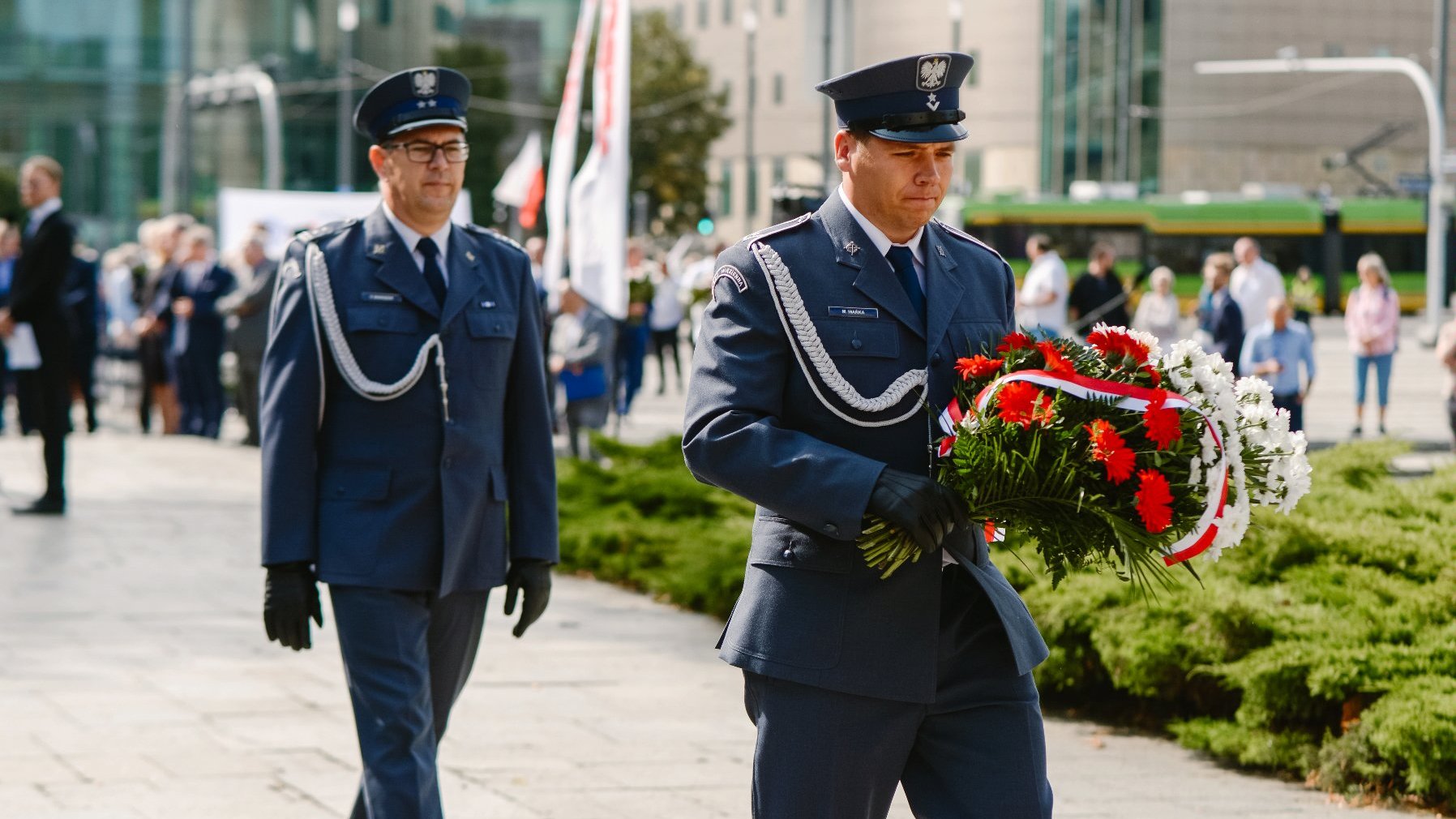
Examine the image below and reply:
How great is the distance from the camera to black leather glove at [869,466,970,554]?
3.18m

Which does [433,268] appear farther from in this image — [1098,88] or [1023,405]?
[1098,88]

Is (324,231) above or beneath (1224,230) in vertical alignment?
above

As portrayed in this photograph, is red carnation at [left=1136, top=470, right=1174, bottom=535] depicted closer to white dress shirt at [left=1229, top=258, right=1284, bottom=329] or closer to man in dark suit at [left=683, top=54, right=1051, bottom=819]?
man in dark suit at [left=683, top=54, right=1051, bottom=819]

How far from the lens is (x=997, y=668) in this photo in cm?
341

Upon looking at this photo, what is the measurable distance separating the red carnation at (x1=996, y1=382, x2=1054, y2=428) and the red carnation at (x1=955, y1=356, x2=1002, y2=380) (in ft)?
0.38

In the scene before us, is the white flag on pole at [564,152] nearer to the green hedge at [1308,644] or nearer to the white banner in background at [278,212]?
the white banner in background at [278,212]

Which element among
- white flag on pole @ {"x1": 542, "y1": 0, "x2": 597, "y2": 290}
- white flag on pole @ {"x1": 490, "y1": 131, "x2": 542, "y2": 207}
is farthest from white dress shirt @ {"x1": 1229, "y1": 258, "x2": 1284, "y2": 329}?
white flag on pole @ {"x1": 542, "y1": 0, "x2": 597, "y2": 290}

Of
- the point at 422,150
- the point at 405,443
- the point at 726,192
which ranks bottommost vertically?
the point at 726,192

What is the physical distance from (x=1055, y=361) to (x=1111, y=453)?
0.22m

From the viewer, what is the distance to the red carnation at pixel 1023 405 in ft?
10.4

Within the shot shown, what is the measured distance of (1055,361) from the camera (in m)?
3.27

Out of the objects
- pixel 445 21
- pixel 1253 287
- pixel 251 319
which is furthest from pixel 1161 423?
pixel 445 21

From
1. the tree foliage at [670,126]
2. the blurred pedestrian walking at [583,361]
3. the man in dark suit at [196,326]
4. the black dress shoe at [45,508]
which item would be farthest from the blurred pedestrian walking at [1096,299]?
the tree foliage at [670,126]

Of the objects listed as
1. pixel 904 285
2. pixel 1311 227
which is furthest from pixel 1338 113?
pixel 904 285
